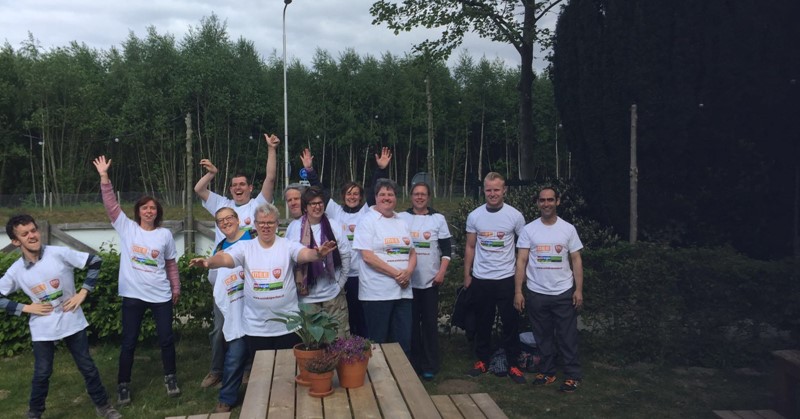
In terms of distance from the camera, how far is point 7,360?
6.09m

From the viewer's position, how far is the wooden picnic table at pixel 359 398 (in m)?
2.75

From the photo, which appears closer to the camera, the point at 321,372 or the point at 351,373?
the point at 321,372

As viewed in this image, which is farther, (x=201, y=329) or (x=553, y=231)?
(x=201, y=329)

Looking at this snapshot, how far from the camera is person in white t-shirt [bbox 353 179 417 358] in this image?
484cm

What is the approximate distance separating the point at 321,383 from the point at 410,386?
477mm

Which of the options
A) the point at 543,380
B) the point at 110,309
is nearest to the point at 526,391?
the point at 543,380

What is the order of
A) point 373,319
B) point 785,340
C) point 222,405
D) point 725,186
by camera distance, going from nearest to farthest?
point 222,405 < point 373,319 < point 785,340 < point 725,186

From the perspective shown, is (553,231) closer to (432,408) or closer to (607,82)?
(432,408)

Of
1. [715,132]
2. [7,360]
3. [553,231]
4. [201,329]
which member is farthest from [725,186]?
Answer: [7,360]

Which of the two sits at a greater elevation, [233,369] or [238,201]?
[238,201]

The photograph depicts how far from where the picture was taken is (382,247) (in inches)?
191

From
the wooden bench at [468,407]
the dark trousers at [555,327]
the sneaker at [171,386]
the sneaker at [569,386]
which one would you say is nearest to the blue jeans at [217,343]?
the sneaker at [171,386]

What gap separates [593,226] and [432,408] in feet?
28.3

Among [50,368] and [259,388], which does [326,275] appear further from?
[50,368]
